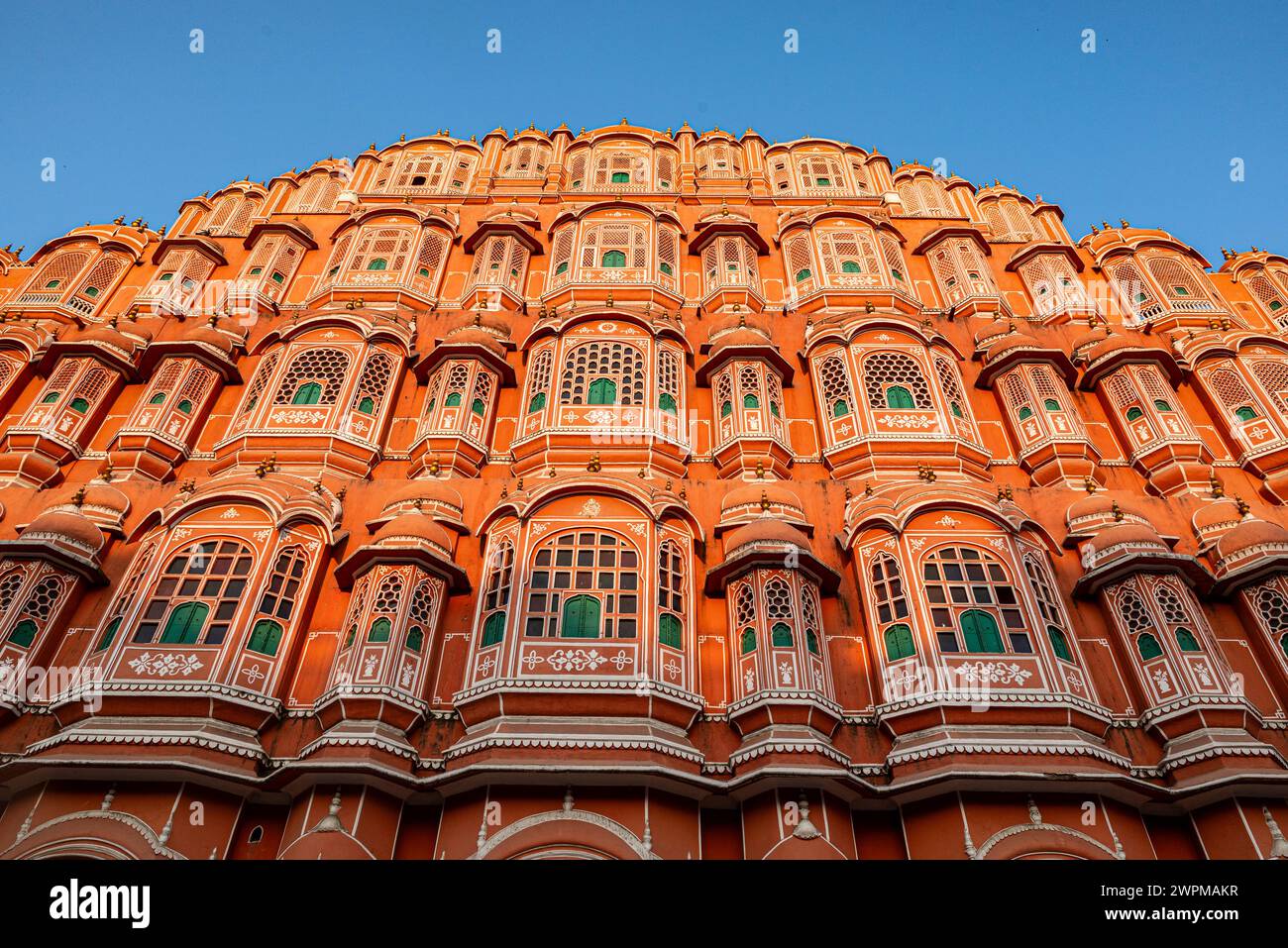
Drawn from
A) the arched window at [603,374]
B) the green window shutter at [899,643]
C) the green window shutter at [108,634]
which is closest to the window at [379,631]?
the green window shutter at [108,634]

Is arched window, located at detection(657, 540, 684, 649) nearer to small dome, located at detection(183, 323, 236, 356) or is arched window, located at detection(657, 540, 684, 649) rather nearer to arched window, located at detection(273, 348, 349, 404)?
arched window, located at detection(273, 348, 349, 404)

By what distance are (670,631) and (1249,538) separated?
942 cm

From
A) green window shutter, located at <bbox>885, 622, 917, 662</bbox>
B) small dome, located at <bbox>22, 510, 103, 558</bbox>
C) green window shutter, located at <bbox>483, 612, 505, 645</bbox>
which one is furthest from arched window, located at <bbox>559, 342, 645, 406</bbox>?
small dome, located at <bbox>22, 510, 103, 558</bbox>

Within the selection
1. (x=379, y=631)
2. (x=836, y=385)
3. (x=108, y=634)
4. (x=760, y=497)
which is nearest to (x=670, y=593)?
(x=760, y=497)

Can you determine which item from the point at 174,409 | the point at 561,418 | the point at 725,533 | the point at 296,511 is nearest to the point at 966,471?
the point at 725,533

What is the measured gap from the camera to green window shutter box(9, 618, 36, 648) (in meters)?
14.2

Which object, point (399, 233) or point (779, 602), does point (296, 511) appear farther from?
point (399, 233)

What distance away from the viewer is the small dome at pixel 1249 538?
15.0 m

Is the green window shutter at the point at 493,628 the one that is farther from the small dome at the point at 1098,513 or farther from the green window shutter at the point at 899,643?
the small dome at the point at 1098,513

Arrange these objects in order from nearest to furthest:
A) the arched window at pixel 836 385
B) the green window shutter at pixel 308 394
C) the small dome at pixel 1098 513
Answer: the small dome at pixel 1098 513 < the green window shutter at pixel 308 394 < the arched window at pixel 836 385

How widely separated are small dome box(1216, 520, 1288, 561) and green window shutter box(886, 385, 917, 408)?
5.89 meters

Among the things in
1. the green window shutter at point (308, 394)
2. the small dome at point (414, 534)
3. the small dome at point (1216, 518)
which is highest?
the green window shutter at point (308, 394)

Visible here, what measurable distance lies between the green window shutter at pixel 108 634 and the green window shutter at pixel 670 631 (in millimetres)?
8075

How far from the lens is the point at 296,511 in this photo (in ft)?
51.4
